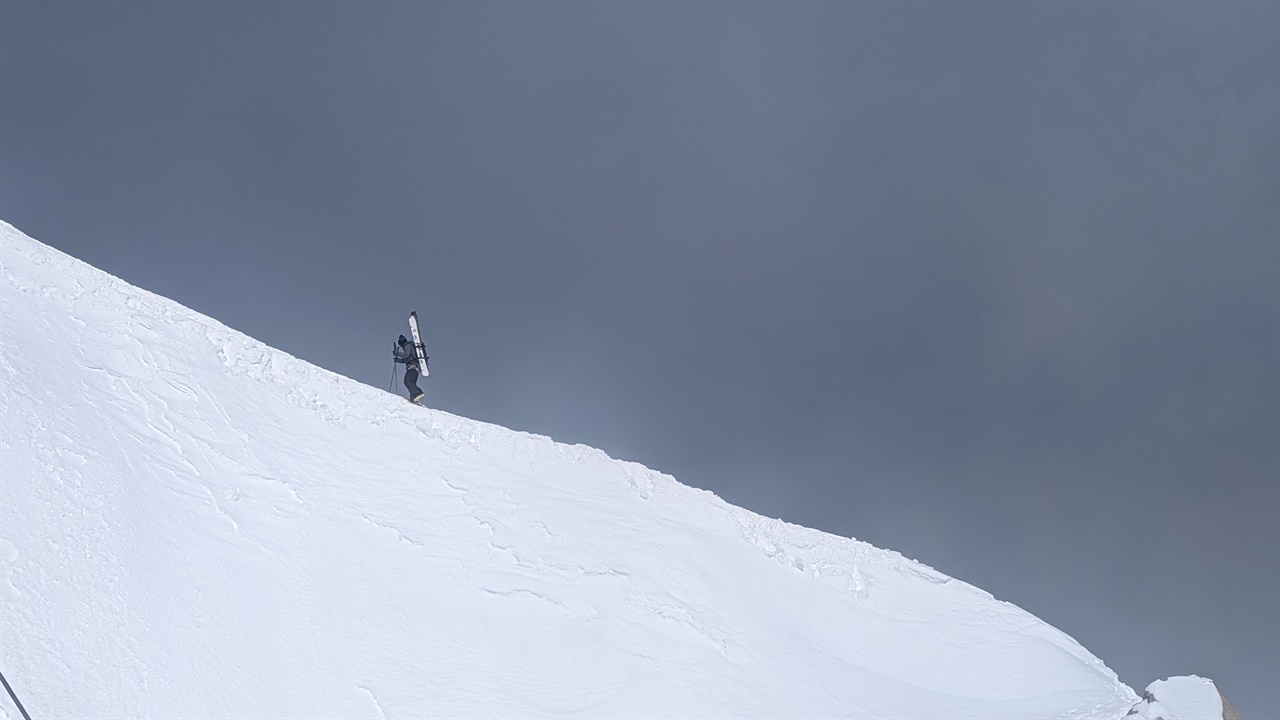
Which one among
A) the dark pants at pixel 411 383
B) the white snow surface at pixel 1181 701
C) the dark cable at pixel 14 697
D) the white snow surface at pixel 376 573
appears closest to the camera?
the dark cable at pixel 14 697

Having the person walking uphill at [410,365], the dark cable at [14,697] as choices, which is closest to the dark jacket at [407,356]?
the person walking uphill at [410,365]

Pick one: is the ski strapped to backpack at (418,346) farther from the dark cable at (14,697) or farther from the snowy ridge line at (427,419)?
the dark cable at (14,697)

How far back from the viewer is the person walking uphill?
82.3ft

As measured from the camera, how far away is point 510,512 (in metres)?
20.8

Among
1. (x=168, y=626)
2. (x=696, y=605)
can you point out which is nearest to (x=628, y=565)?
(x=696, y=605)

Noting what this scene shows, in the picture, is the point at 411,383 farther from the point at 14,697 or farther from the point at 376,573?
the point at 14,697

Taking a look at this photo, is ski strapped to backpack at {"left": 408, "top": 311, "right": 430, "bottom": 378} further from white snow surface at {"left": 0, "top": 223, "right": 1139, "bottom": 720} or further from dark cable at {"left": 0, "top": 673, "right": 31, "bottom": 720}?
dark cable at {"left": 0, "top": 673, "right": 31, "bottom": 720}

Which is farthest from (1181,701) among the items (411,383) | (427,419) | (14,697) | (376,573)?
(411,383)

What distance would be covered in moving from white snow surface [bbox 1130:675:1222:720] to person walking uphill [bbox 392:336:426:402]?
18.1 meters

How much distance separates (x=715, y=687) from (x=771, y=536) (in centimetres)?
683

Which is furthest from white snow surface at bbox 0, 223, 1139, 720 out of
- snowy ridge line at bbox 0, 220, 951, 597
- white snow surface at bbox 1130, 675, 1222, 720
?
white snow surface at bbox 1130, 675, 1222, 720

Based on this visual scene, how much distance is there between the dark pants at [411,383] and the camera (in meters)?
25.1

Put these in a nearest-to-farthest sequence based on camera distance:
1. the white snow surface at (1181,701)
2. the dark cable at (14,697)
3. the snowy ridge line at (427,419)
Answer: the dark cable at (14,697) → the white snow surface at (1181,701) → the snowy ridge line at (427,419)

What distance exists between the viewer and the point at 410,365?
2567cm
